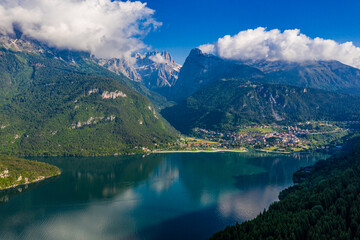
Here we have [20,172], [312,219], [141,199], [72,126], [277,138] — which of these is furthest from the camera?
[277,138]

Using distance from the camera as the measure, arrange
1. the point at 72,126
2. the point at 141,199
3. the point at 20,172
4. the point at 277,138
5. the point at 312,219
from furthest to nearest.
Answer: the point at 277,138 < the point at 72,126 < the point at 20,172 < the point at 141,199 < the point at 312,219

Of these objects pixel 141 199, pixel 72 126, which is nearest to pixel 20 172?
pixel 141 199

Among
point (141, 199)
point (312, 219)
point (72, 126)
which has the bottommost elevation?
point (141, 199)

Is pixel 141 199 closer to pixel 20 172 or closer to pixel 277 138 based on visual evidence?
pixel 20 172

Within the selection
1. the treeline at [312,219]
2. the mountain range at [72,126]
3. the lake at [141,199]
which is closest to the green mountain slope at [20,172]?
the lake at [141,199]

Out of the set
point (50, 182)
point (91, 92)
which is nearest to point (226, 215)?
point (50, 182)

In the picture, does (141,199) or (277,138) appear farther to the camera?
(277,138)

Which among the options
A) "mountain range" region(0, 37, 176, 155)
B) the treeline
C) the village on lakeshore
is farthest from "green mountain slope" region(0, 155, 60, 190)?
the village on lakeshore

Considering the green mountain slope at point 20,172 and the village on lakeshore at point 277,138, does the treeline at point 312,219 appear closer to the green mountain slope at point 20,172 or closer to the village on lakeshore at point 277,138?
the green mountain slope at point 20,172

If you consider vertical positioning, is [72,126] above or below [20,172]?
above
